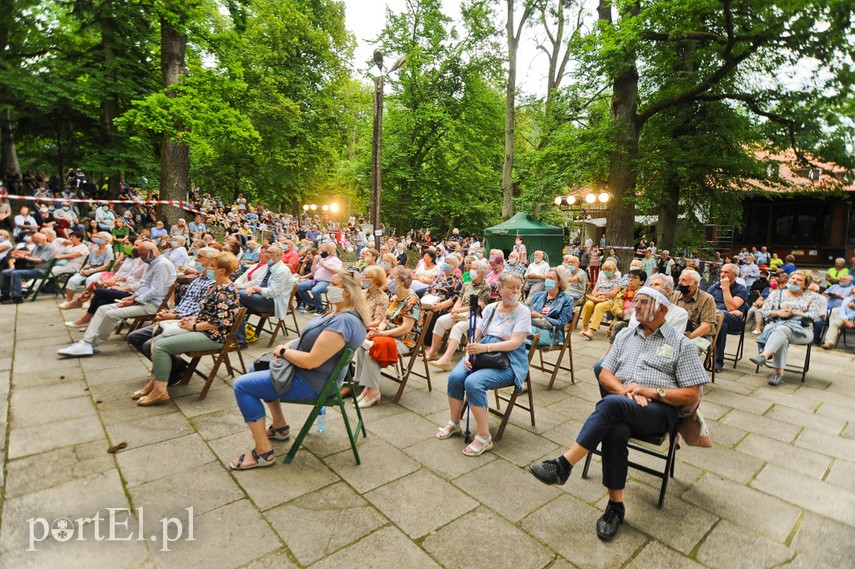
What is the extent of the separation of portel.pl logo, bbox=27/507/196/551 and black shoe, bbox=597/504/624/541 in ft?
7.20

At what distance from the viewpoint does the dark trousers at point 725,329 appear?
5.73 metres

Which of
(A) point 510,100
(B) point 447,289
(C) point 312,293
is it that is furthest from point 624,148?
(C) point 312,293

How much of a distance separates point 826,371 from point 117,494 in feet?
27.1

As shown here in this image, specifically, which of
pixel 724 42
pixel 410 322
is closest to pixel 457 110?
pixel 724 42

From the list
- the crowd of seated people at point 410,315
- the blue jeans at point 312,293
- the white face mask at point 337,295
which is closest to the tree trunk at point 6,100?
the crowd of seated people at point 410,315

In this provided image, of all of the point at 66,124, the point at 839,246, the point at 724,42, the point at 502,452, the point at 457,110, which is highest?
the point at 457,110

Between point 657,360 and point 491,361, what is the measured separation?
3.86 ft

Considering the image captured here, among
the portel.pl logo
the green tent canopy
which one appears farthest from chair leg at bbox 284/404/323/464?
the green tent canopy

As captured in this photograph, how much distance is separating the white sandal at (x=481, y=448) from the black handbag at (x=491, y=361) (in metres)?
0.53

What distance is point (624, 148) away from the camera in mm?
11750

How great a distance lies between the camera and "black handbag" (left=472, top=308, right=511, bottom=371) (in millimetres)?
3357

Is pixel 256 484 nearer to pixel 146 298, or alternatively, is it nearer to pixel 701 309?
pixel 146 298

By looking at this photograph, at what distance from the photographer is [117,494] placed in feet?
8.41

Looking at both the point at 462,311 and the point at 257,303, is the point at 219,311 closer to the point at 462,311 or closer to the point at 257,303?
the point at 257,303
